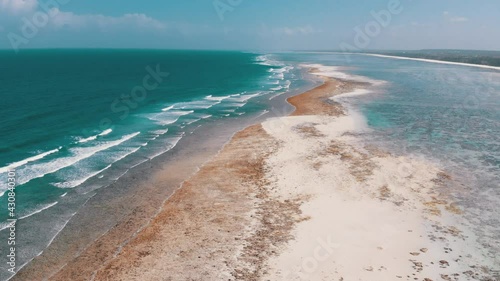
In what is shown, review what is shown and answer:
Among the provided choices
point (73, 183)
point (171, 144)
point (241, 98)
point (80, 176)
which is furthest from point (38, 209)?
point (241, 98)

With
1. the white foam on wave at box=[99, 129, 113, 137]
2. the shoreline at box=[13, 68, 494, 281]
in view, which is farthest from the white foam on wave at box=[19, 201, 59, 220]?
the white foam on wave at box=[99, 129, 113, 137]

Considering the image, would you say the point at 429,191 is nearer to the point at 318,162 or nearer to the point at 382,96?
the point at 318,162

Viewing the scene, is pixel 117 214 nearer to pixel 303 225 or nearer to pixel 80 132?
pixel 303 225

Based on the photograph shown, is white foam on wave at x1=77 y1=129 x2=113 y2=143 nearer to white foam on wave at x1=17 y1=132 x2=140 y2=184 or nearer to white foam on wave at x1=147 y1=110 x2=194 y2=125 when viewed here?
white foam on wave at x1=17 y1=132 x2=140 y2=184

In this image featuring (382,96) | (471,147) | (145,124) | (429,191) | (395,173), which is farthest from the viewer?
(382,96)

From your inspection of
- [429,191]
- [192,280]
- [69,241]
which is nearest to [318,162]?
[429,191]

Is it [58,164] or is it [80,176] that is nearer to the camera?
[80,176]

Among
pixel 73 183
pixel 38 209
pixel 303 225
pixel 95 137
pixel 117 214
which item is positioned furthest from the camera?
pixel 95 137
